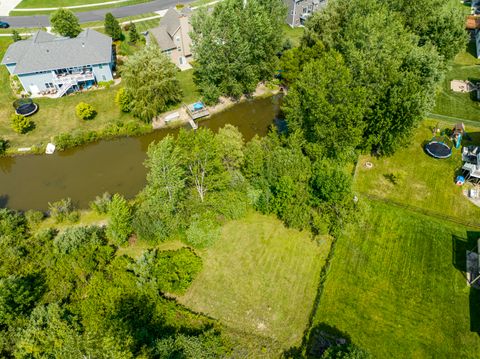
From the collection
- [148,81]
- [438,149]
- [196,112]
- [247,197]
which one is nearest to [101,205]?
[247,197]

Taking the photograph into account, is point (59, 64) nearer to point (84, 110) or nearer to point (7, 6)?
point (84, 110)

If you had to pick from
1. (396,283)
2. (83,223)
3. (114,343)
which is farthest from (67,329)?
(396,283)

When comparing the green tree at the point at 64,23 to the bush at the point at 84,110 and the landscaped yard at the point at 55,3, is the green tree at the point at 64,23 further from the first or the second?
the landscaped yard at the point at 55,3

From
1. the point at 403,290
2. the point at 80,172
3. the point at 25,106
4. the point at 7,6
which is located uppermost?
the point at 7,6

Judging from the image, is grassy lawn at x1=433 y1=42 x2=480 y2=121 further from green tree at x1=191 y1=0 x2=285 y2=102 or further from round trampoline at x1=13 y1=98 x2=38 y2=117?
round trampoline at x1=13 y1=98 x2=38 y2=117

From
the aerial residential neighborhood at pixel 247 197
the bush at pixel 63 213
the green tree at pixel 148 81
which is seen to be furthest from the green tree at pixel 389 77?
the bush at pixel 63 213

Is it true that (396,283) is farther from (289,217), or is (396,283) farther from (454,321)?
(289,217)
